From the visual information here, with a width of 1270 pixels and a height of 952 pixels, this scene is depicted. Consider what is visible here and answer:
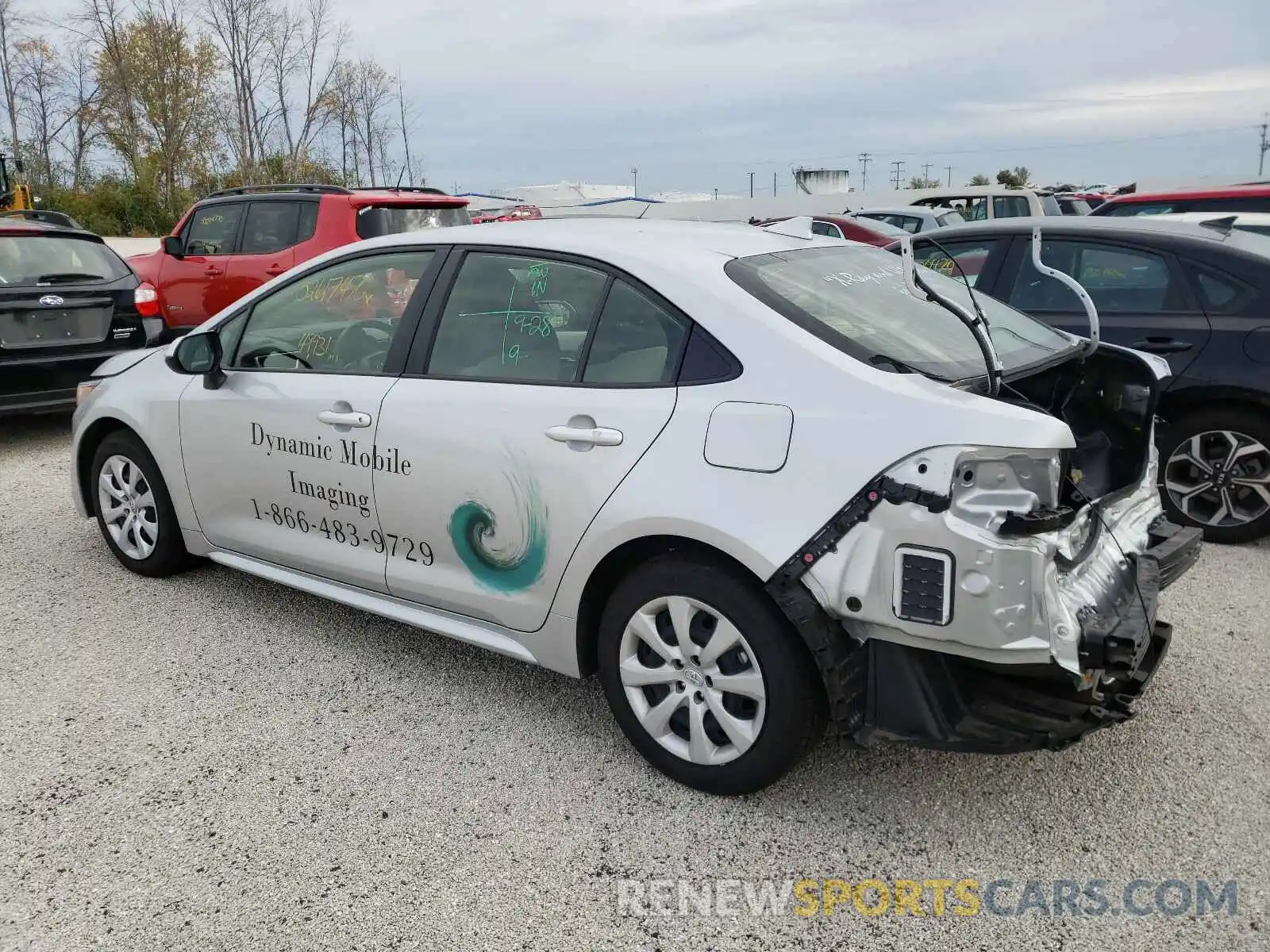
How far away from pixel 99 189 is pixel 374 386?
114ft

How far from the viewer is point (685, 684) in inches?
112

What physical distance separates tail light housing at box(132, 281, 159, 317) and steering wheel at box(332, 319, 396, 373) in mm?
4588

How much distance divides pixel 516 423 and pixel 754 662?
1.05 m

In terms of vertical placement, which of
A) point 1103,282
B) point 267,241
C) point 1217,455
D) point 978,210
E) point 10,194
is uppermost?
point 10,194

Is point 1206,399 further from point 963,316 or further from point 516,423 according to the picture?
point 516,423

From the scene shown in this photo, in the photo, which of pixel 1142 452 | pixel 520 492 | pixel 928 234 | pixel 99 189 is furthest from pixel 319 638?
pixel 99 189

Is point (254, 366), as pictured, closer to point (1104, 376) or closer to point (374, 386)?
point (374, 386)

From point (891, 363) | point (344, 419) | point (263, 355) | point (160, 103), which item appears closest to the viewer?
point (891, 363)

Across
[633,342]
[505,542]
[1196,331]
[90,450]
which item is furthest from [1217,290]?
[90,450]

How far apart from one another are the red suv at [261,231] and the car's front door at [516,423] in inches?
199

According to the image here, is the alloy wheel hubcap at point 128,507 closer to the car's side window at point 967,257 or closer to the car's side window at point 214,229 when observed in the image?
the car's side window at point 967,257

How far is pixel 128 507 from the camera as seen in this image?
4.59m

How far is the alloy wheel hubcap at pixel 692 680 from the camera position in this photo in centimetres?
273

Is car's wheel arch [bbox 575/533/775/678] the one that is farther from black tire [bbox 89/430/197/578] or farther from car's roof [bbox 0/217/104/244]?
car's roof [bbox 0/217/104/244]
